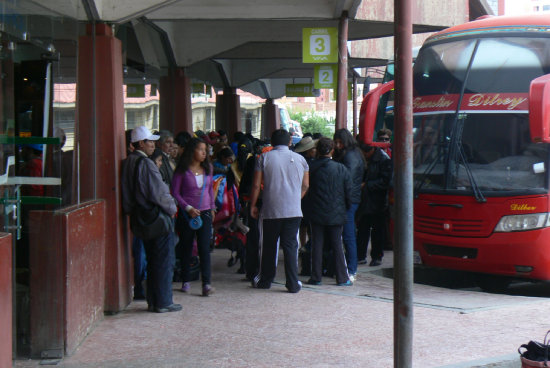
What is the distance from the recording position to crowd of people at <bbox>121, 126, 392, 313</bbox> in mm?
8273

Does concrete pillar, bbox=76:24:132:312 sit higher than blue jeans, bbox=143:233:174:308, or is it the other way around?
concrete pillar, bbox=76:24:132:312

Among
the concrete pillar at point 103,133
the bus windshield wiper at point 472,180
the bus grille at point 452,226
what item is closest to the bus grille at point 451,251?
the bus grille at point 452,226

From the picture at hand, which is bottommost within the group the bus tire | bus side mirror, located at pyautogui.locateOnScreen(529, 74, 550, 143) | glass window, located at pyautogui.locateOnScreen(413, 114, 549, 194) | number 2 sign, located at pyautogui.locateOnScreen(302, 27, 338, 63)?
the bus tire

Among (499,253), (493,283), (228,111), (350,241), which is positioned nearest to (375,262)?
(350,241)

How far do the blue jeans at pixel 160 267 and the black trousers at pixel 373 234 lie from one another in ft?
13.5

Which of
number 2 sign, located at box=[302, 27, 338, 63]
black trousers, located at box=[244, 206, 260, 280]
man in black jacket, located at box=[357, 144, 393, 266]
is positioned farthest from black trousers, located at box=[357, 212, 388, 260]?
number 2 sign, located at box=[302, 27, 338, 63]

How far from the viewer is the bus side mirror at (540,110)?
870cm

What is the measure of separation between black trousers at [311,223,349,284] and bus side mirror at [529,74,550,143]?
2.55 m

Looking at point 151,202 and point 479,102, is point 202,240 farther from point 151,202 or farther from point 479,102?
point 479,102

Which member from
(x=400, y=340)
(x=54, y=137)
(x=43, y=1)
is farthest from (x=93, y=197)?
(x=400, y=340)

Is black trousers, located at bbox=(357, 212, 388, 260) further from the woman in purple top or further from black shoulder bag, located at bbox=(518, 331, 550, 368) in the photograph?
black shoulder bag, located at bbox=(518, 331, 550, 368)

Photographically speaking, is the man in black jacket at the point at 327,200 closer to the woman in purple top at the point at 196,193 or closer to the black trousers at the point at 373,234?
the woman in purple top at the point at 196,193

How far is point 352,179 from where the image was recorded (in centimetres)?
1059

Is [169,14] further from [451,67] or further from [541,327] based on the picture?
[541,327]
